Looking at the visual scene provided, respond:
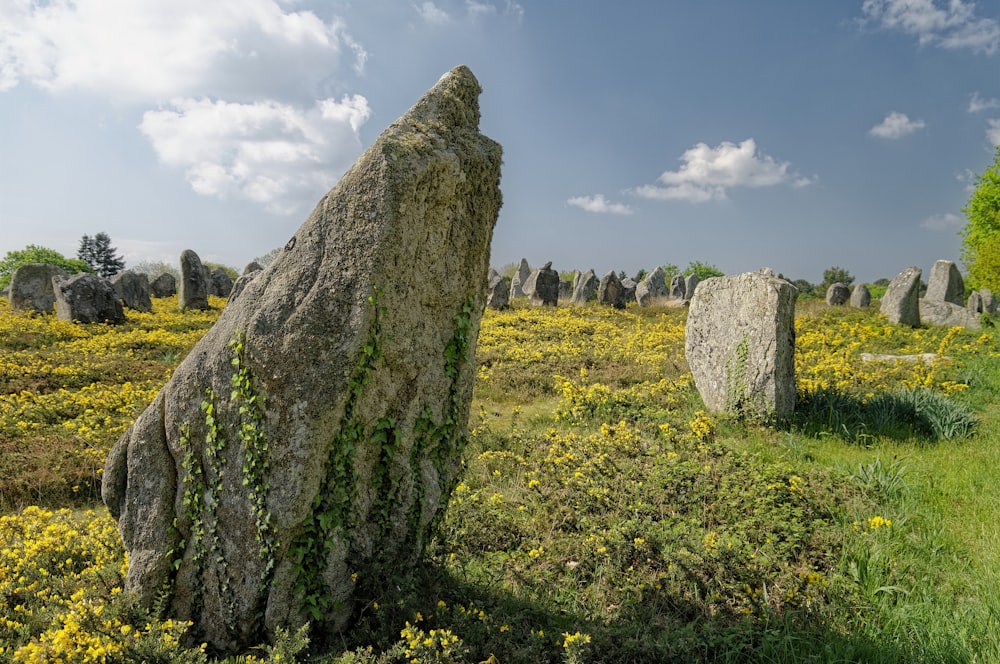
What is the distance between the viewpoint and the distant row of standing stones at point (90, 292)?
A: 19047 mm

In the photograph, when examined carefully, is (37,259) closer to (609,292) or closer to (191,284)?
(191,284)

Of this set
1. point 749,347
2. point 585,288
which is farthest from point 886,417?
point 585,288

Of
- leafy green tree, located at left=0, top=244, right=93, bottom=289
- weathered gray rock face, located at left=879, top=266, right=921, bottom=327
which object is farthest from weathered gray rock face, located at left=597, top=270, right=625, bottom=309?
leafy green tree, located at left=0, top=244, right=93, bottom=289

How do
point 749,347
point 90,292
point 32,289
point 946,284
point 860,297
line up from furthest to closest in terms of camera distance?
point 860,297 → point 946,284 → point 32,289 → point 90,292 → point 749,347

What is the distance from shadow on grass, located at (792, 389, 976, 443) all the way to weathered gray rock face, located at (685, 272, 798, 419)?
0.42m

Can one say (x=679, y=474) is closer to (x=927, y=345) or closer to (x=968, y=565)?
(x=968, y=565)

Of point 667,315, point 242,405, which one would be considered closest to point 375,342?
point 242,405

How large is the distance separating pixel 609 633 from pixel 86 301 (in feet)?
69.4

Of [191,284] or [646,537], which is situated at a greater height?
[191,284]

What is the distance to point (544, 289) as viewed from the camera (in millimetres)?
29250

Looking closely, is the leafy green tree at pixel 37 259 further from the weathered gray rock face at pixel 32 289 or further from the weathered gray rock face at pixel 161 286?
the weathered gray rock face at pixel 32 289

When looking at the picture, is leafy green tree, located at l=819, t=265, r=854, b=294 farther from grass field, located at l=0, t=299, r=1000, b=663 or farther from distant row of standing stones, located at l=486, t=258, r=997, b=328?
grass field, located at l=0, t=299, r=1000, b=663

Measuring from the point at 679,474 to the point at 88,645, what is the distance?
531cm

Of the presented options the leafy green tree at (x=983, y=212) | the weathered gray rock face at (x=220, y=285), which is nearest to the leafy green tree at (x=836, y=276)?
the leafy green tree at (x=983, y=212)
